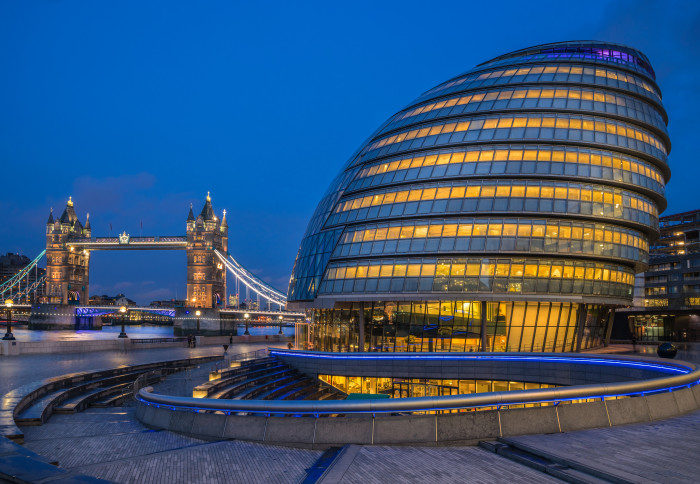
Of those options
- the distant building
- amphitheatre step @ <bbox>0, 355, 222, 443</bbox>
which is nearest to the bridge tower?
the distant building

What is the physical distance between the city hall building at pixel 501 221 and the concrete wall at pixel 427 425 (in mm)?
26262

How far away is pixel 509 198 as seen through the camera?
4366cm

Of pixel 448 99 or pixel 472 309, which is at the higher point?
pixel 448 99

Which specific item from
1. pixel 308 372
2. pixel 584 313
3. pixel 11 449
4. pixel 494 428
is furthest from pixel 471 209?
pixel 11 449

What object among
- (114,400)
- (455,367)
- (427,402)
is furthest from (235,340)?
(427,402)

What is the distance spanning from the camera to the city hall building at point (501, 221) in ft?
141

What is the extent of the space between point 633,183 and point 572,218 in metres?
7.24

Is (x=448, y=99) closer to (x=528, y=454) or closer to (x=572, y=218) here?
(x=572, y=218)

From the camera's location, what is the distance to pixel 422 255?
43562 millimetres

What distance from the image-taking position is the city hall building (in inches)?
1693

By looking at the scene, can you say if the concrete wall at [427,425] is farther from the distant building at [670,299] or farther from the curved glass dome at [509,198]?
the distant building at [670,299]

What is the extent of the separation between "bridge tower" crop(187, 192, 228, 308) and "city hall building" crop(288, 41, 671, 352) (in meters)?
144

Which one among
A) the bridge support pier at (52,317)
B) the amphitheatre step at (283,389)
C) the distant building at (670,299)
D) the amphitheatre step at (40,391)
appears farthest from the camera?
the bridge support pier at (52,317)

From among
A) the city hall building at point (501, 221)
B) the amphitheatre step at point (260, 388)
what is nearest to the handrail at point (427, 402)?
the amphitheatre step at point (260, 388)
